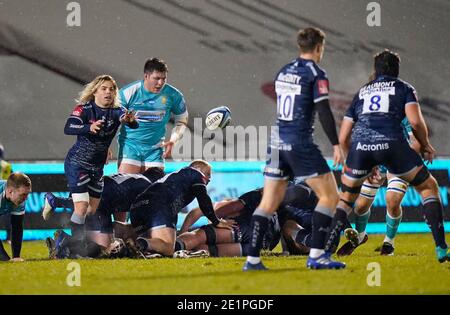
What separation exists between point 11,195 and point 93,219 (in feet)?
2.90

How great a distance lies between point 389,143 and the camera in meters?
8.09

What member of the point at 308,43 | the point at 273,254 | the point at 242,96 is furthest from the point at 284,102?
the point at 242,96

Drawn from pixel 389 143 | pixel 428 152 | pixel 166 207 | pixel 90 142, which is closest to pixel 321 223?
pixel 389 143

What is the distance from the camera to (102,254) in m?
9.21

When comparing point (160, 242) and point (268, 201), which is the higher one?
point (268, 201)

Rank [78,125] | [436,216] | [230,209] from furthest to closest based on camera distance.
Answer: [230,209]
[78,125]
[436,216]

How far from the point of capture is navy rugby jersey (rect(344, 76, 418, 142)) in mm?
8172

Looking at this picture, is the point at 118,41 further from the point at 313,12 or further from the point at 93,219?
the point at 93,219

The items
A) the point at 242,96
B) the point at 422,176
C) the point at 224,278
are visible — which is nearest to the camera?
the point at 224,278

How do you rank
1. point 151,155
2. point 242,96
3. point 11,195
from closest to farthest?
1. point 11,195
2. point 151,155
3. point 242,96

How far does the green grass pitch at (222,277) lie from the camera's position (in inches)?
258

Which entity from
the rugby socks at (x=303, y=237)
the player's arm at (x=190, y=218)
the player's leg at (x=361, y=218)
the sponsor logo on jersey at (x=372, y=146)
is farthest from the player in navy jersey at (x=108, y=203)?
the sponsor logo on jersey at (x=372, y=146)

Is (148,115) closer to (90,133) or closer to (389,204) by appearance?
(90,133)

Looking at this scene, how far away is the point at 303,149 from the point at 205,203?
217cm
